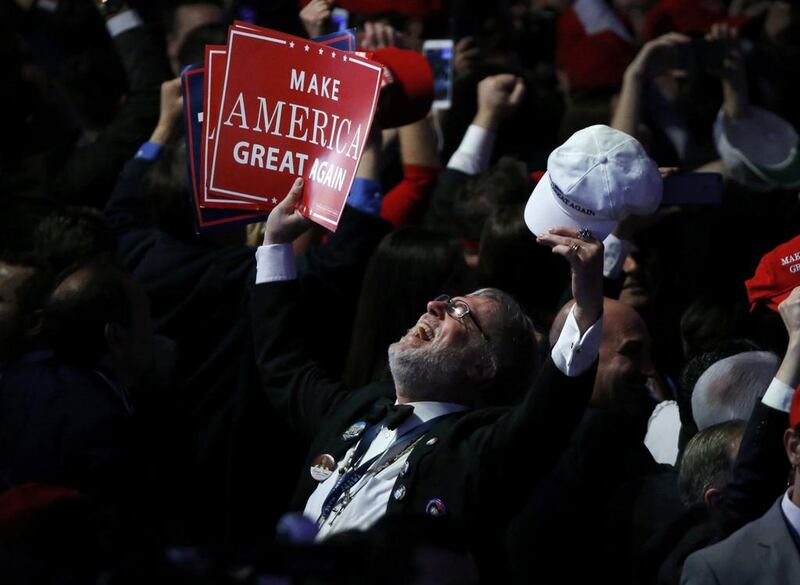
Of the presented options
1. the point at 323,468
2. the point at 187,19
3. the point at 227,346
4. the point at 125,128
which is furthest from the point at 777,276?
the point at 187,19

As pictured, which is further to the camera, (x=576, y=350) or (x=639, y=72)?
(x=639, y=72)

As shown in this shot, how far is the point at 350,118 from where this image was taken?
409 cm

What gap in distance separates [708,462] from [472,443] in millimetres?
648

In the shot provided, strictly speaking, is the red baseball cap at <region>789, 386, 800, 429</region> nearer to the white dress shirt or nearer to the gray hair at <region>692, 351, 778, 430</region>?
the gray hair at <region>692, 351, 778, 430</region>

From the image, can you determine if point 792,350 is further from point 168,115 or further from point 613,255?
point 168,115

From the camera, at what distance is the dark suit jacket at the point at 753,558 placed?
300 centimetres

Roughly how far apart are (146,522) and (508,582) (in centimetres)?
117

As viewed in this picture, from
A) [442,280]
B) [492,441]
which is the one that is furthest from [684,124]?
[492,441]

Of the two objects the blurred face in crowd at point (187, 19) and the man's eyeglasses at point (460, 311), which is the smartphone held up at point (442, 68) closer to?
the blurred face in crowd at point (187, 19)

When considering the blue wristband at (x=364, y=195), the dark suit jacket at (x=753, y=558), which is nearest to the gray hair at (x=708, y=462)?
the dark suit jacket at (x=753, y=558)

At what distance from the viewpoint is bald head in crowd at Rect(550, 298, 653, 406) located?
4.51 m

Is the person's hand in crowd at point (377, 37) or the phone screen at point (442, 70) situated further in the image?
the phone screen at point (442, 70)

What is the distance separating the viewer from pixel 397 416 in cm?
374

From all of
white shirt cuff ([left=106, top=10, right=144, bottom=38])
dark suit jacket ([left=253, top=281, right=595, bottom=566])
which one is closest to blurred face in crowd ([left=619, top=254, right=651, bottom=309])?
dark suit jacket ([left=253, top=281, right=595, bottom=566])
